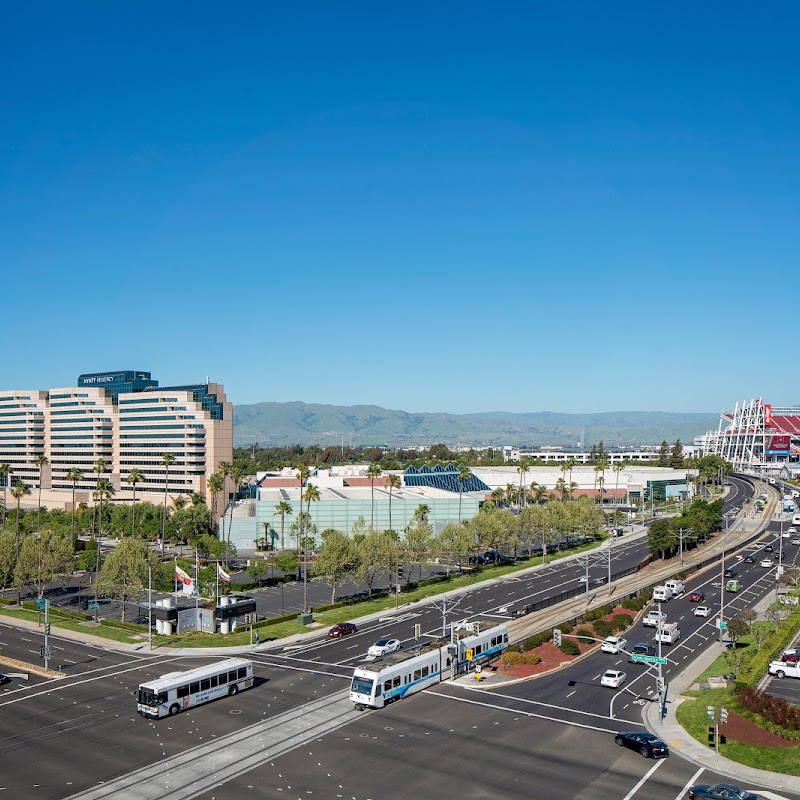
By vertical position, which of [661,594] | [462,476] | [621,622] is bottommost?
[661,594]

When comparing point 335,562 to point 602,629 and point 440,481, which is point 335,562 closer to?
point 602,629

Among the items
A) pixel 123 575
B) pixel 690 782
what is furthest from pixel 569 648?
pixel 123 575

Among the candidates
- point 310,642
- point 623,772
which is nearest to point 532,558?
point 310,642

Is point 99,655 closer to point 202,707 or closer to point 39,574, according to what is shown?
point 202,707

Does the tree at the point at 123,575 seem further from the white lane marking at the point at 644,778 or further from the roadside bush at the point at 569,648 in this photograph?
the white lane marking at the point at 644,778

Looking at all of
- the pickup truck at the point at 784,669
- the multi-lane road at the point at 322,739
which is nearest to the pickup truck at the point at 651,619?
the multi-lane road at the point at 322,739

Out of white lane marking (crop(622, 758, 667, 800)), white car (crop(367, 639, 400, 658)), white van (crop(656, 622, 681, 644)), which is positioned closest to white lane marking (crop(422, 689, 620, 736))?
white lane marking (crop(622, 758, 667, 800))
